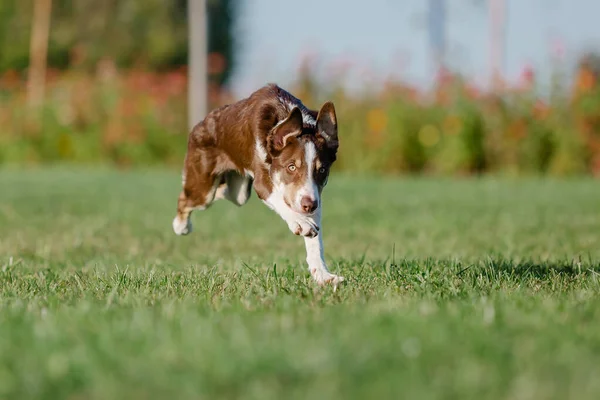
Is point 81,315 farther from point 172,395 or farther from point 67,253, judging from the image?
point 67,253

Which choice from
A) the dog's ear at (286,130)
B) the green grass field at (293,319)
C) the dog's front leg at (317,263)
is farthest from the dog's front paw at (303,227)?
the dog's ear at (286,130)

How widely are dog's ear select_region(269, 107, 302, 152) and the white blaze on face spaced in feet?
0.37

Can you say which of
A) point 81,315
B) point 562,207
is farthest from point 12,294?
point 562,207

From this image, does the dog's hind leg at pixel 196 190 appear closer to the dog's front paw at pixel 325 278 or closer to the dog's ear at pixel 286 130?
the dog's ear at pixel 286 130

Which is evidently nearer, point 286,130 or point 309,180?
point 309,180

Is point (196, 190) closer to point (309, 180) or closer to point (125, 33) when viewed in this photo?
point (309, 180)

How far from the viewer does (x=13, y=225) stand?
1007cm

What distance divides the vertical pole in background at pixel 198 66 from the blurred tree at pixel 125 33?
15.8 metres

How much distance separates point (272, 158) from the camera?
5609 mm

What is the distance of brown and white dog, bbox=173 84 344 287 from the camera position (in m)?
5.39

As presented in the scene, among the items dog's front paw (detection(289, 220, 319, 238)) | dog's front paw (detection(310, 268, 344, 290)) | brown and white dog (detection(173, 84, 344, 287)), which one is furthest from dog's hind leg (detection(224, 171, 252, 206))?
dog's front paw (detection(310, 268, 344, 290))

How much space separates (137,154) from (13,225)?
13017 millimetres

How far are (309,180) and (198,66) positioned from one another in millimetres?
20083

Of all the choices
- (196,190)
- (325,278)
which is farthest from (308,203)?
(196,190)
